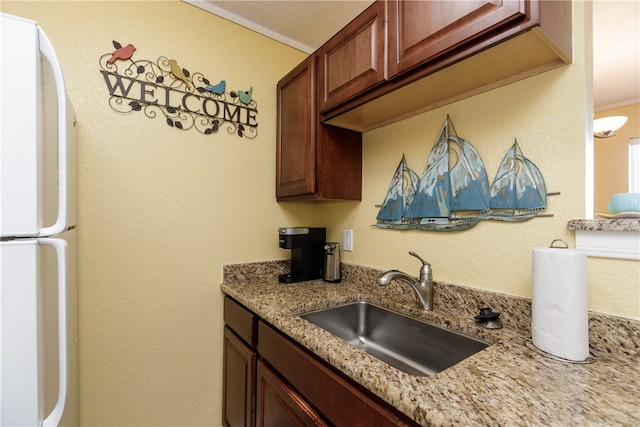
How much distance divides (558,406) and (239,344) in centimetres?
125

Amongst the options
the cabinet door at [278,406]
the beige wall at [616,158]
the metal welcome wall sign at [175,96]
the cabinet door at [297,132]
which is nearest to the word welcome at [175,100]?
the metal welcome wall sign at [175,96]

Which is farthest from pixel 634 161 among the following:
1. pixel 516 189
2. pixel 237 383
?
pixel 237 383

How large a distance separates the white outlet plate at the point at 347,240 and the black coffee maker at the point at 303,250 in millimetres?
132

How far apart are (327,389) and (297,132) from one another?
50.5 inches

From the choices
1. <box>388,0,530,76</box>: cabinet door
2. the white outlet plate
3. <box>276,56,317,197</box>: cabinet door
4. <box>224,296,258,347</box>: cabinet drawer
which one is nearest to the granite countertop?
<box>224,296,258,347</box>: cabinet drawer

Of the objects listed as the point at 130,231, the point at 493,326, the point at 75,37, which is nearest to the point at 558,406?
the point at 493,326

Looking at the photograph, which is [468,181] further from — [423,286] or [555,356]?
[555,356]

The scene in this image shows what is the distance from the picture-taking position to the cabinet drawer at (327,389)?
2.28 ft

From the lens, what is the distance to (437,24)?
3.02 ft

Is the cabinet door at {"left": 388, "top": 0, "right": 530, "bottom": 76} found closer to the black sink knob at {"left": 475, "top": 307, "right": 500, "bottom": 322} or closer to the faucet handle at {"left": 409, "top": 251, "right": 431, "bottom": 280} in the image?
the faucet handle at {"left": 409, "top": 251, "right": 431, "bottom": 280}

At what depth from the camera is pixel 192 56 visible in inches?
61.6

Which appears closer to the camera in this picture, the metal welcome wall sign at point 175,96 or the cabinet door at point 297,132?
the metal welcome wall sign at point 175,96

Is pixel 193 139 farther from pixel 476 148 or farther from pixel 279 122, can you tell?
pixel 476 148

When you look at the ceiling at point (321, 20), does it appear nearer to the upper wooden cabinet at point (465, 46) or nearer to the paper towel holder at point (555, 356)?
the upper wooden cabinet at point (465, 46)
